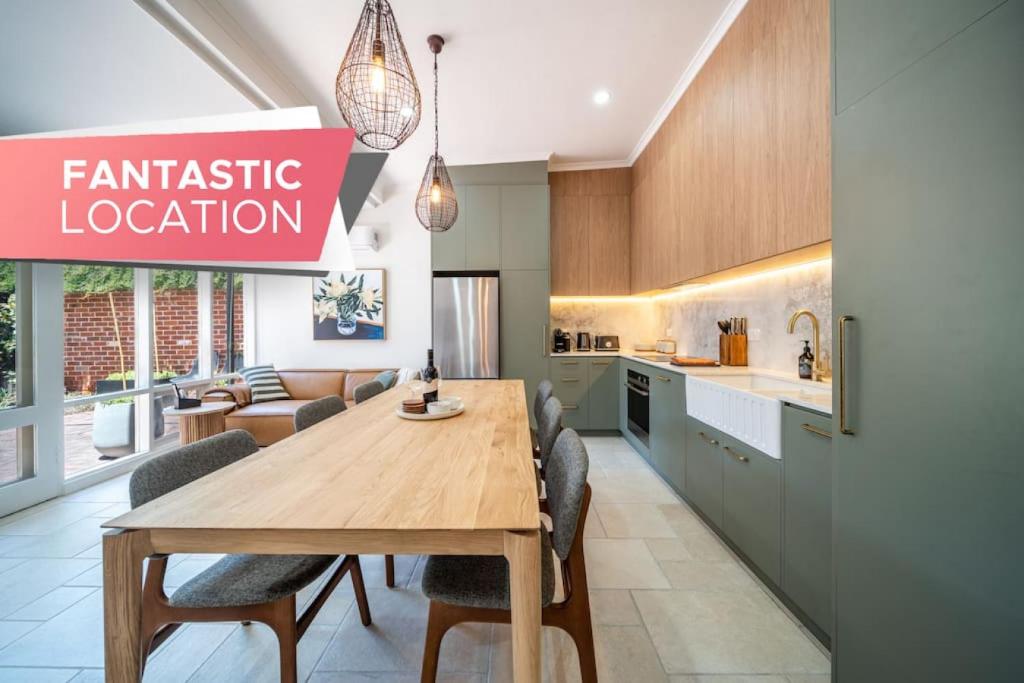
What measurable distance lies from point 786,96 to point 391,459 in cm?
228

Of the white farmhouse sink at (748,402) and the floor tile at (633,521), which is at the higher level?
the white farmhouse sink at (748,402)

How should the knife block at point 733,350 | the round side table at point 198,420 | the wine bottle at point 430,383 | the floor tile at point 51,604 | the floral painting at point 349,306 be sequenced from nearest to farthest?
1. the floor tile at point 51,604
2. the wine bottle at point 430,383
3. the knife block at point 733,350
4. the round side table at point 198,420
5. the floral painting at point 349,306

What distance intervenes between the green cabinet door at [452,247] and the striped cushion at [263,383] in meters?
2.22

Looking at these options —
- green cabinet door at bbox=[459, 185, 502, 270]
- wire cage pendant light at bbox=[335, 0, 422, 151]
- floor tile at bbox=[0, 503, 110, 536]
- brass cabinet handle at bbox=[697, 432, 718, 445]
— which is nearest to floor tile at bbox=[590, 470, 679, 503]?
brass cabinet handle at bbox=[697, 432, 718, 445]

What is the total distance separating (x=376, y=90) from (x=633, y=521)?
2631 millimetres

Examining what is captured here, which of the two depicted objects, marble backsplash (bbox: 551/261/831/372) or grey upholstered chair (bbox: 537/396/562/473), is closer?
grey upholstered chair (bbox: 537/396/562/473)

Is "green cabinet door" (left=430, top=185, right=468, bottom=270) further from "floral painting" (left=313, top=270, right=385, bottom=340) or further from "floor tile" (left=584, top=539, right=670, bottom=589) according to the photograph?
"floor tile" (left=584, top=539, right=670, bottom=589)

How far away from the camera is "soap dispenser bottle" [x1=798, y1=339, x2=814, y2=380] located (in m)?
2.11

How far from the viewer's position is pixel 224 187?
5.80ft

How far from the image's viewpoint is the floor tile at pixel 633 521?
226cm

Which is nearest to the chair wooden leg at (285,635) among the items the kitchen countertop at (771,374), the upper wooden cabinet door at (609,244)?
the kitchen countertop at (771,374)

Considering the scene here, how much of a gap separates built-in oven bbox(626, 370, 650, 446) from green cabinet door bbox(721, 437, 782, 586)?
1217mm

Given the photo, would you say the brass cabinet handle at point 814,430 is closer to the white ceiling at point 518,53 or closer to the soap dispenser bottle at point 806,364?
the soap dispenser bottle at point 806,364

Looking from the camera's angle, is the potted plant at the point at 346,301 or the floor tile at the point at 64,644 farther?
the potted plant at the point at 346,301
